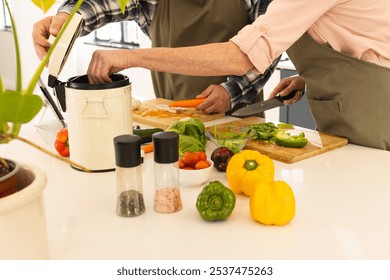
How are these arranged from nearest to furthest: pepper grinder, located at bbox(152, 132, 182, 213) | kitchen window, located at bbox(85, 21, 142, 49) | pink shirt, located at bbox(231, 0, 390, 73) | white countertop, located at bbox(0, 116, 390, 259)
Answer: white countertop, located at bbox(0, 116, 390, 259), pepper grinder, located at bbox(152, 132, 182, 213), pink shirt, located at bbox(231, 0, 390, 73), kitchen window, located at bbox(85, 21, 142, 49)

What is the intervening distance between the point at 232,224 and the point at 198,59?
60 cm

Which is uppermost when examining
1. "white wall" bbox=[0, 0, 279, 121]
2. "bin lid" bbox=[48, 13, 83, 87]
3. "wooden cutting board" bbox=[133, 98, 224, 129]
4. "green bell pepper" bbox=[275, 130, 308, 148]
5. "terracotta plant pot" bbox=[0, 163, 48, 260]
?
"bin lid" bbox=[48, 13, 83, 87]

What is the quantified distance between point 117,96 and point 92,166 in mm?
198

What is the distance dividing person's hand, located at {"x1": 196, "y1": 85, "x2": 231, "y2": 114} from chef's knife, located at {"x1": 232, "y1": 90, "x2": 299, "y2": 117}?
0.64 feet

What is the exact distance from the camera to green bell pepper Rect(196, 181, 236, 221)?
1.12m

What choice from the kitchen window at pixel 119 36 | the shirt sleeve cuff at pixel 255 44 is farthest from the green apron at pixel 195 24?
the kitchen window at pixel 119 36

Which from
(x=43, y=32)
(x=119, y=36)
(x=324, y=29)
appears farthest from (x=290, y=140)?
(x=119, y=36)

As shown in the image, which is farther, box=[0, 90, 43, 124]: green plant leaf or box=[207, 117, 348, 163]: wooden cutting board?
box=[207, 117, 348, 163]: wooden cutting board

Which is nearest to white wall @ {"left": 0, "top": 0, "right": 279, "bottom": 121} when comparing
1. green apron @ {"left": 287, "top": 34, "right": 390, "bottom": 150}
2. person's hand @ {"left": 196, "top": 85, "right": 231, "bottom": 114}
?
person's hand @ {"left": 196, "top": 85, "right": 231, "bottom": 114}

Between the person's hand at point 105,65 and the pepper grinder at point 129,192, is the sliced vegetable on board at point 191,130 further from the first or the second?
the pepper grinder at point 129,192

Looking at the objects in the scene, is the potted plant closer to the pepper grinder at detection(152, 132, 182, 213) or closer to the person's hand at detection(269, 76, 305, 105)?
the pepper grinder at detection(152, 132, 182, 213)

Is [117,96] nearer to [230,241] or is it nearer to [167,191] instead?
[167,191]

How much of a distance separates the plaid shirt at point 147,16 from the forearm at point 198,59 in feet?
1.74

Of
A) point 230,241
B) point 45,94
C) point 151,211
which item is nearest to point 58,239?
point 151,211
